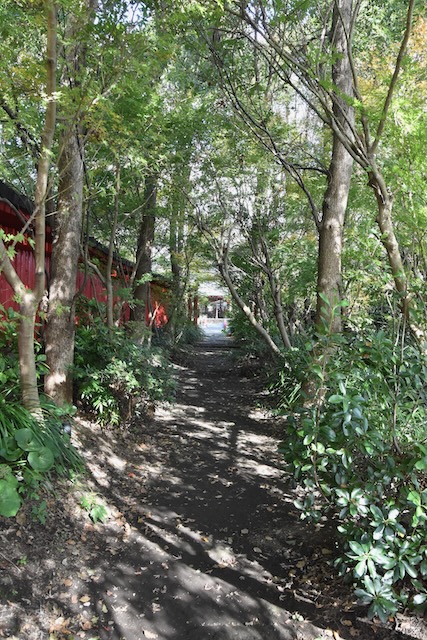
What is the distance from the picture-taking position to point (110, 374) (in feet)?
18.2

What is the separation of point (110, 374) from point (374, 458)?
11.7 ft

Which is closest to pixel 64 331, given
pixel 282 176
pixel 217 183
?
pixel 217 183

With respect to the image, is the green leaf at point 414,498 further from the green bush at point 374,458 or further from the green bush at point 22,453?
the green bush at point 22,453

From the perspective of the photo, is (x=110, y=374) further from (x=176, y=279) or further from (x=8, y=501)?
(x=176, y=279)

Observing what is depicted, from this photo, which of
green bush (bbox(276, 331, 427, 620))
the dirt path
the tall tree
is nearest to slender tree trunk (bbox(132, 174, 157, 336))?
the dirt path

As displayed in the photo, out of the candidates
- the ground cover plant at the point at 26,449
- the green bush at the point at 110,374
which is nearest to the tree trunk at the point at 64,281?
the green bush at the point at 110,374

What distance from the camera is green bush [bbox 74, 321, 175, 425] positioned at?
5.53 metres

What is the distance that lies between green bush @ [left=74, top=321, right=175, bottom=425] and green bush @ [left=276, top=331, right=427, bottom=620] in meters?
3.06

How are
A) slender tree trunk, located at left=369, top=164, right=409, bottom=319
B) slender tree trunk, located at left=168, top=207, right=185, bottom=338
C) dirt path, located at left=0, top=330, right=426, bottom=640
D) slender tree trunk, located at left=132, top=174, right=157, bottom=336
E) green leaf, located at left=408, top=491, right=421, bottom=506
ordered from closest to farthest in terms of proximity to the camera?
green leaf, located at left=408, top=491, right=421, bottom=506, dirt path, located at left=0, top=330, right=426, bottom=640, slender tree trunk, located at left=369, top=164, right=409, bottom=319, slender tree trunk, located at left=132, top=174, right=157, bottom=336, slender tree trunk, located at left=168, top=207, right=185, bottom=338

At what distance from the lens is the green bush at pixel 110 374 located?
5527 mm

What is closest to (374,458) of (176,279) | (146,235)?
(146,235)

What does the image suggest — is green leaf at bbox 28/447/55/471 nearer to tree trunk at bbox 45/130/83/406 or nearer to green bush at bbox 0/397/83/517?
green bush at bbox 0/397/83/517

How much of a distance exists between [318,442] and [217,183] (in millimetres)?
7305

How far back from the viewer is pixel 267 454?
599 centimetres
